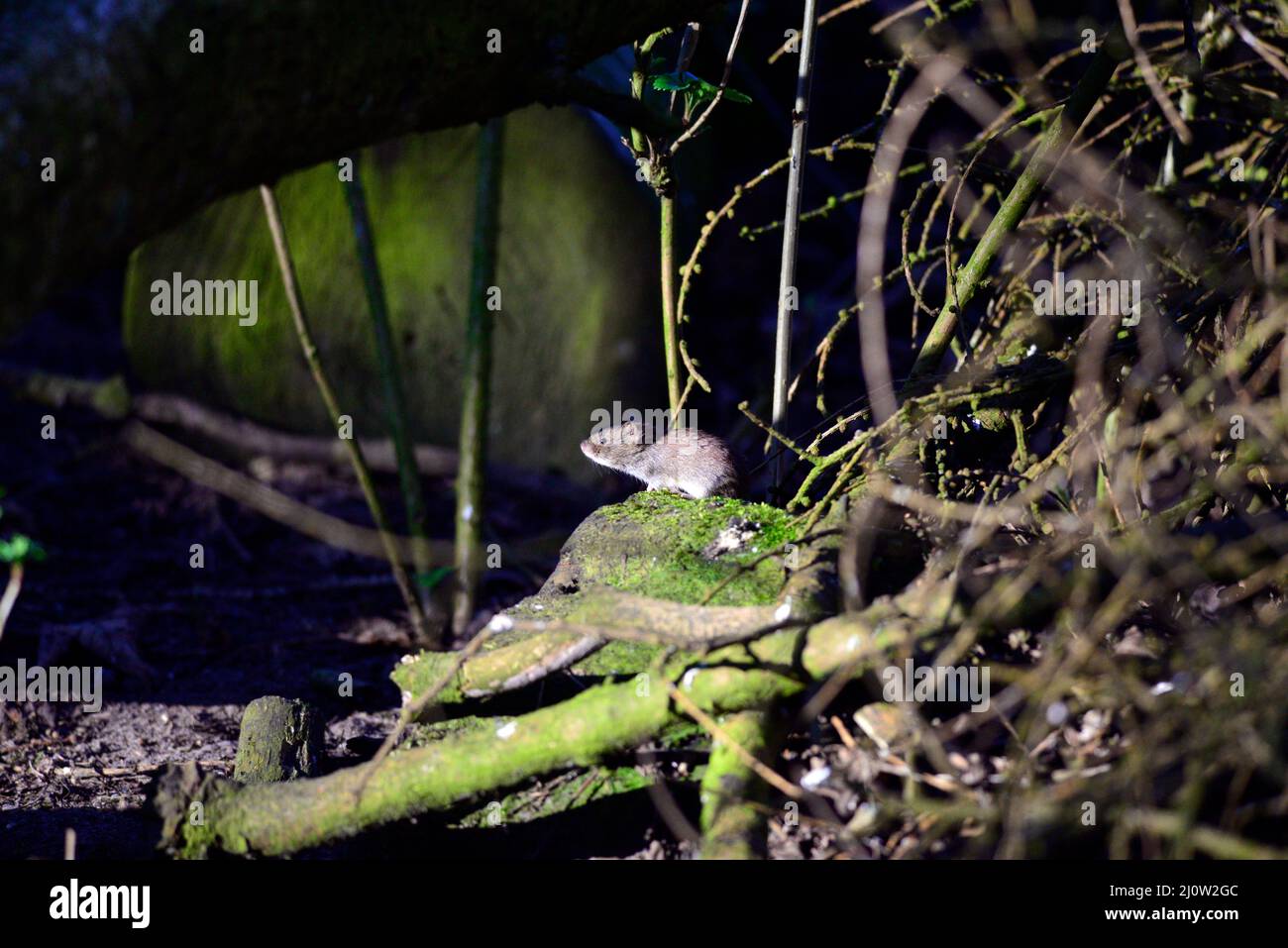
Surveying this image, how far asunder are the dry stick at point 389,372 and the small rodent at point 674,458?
109 centimetres

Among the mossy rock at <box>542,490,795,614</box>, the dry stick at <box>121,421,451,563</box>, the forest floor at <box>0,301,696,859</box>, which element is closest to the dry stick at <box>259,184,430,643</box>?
the dry stick at <box>121,421,451,563</box>

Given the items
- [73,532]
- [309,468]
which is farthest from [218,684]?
[309,468]

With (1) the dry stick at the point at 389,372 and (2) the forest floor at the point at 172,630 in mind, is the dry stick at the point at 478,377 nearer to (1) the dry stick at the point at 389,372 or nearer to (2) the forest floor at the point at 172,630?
(1) the dry stick at the point at 389,372

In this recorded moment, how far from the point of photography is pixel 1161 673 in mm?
2434

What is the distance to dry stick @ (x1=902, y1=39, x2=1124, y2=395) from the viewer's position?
3.55 m

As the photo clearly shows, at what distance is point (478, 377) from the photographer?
5.30 meters

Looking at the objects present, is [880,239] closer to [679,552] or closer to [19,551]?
[679,552]

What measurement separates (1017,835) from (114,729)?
11.6ft

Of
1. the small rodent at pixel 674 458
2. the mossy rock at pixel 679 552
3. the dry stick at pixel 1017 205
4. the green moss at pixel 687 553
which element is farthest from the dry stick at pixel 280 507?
the dry stick at pixel 1017 205

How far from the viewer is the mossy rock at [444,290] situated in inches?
271

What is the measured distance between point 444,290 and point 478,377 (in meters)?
1.85

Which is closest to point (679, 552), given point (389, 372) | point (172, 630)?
point (389, 372)
